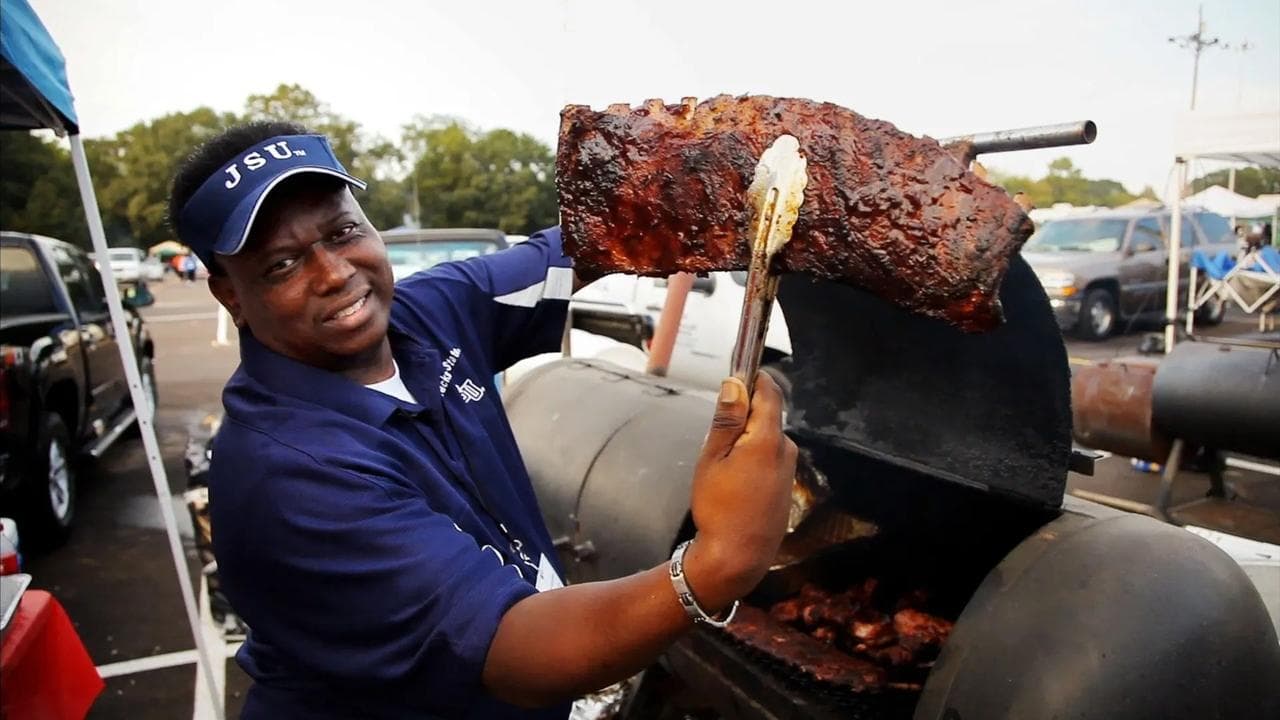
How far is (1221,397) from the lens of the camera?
451 centimetres

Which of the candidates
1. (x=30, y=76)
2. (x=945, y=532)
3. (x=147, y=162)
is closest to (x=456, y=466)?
(x=945, y=532)

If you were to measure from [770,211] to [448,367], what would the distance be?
921 mm

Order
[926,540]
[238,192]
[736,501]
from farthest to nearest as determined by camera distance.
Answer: [926,540] → [238,192] → [736,501]

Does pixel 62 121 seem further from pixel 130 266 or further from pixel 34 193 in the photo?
pixel 34 193

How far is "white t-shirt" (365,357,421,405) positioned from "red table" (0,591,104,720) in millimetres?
2014

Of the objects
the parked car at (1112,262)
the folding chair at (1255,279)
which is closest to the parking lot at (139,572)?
the parked car at (1112,262)

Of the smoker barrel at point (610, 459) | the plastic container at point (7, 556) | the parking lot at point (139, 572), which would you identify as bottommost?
the parking lot at point (139, 572)

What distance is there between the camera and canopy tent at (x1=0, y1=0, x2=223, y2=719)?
304 cm

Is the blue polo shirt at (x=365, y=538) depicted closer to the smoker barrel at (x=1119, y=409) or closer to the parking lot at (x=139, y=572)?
the parking lot at (x=139, y=572)

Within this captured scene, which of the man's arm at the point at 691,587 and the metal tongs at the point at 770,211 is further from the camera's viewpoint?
the metal tongs at the point at 770,211

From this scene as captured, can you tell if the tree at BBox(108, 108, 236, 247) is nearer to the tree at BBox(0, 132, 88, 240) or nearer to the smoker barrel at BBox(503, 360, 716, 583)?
the tree at BBox(0, 132, 88, 240)

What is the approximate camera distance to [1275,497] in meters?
5.86

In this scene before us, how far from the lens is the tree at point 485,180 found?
1555 inches

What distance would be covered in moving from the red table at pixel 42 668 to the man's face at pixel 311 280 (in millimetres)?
1993
